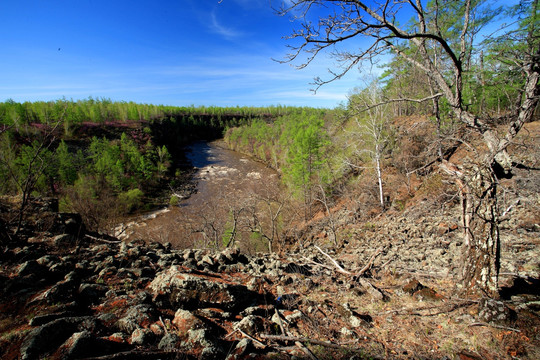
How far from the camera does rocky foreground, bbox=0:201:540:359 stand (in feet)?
9.04

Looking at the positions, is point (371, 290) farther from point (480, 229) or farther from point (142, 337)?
point (142, 337)

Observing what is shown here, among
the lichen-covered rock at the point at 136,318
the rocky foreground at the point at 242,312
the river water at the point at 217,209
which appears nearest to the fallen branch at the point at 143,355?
the rocky foreground at the point at 242,312

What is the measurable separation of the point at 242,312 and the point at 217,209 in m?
18.9

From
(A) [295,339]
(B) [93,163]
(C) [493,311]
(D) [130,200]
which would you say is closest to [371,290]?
(C) [493,311]

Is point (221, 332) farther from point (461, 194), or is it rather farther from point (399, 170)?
point (399, 170)

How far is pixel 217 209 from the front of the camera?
2208 cm

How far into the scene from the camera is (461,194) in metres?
3.76

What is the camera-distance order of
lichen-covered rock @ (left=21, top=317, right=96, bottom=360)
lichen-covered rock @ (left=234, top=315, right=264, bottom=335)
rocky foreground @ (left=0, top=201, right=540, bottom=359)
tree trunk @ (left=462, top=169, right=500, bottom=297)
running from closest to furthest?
lichen-covered rock @ (left=21, top=317, right=96, bottom=360)
rocky foreground @ (left=0, top=201, right=540, bottom=359)
lichen-covered rock @ (left=234, top=315, right=264, bottom=335)
tree trunk @ (left=462, top=169, right=500, bottom=297)

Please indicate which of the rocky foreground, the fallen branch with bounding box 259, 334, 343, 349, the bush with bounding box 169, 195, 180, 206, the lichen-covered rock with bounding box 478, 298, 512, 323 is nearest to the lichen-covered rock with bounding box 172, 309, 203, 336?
the rocky foreground

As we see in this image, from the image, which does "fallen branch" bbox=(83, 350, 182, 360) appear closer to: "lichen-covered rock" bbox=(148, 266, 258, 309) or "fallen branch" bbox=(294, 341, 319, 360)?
"lichen-covered rock" bbox=(148, 266, 258, 309)

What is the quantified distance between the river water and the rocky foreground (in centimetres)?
543

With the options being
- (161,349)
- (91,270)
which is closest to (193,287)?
(161,349)

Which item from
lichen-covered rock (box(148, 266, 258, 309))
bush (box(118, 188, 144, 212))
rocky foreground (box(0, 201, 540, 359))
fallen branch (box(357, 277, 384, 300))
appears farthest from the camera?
bush (box(118, 188, 144, 212))

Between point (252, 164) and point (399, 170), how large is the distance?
35.1 meters
